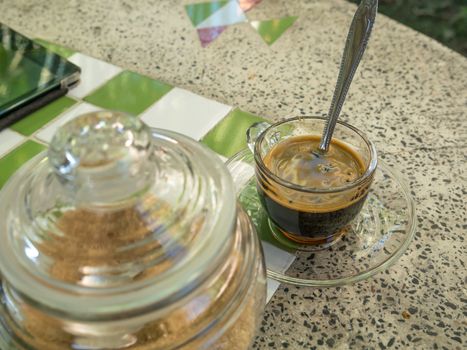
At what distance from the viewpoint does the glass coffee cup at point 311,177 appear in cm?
44

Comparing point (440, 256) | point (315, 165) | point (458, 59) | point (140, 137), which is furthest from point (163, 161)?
point (458, 59)

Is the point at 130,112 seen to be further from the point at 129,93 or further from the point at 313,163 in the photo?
the point at 313,163

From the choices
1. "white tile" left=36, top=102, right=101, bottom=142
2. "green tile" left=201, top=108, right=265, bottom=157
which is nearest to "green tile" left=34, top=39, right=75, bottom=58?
"white tile" left=36, top=102, right=101, bottom=142

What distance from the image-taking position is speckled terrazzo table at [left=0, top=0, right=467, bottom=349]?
0.44 m

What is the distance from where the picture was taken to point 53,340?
0.32 meters

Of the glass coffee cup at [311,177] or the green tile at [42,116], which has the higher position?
the glass coffee cup at [311,177]

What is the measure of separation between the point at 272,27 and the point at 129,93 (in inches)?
10.4

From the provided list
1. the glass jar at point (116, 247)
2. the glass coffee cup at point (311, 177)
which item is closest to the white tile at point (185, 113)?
the glass coffee cup at point (311, 177)

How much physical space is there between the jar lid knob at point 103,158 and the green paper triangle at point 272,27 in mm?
526

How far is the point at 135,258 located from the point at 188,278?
0.10ft

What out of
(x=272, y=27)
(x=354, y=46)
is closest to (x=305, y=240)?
(x=354, y=46)

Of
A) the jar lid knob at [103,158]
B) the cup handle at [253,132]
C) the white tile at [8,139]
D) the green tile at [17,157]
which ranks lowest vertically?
the green tile at [17,157]

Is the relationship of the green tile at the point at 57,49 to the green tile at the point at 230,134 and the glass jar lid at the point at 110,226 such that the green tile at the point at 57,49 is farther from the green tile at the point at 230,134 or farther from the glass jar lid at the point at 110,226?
the glass jar lid at the point at 110,226

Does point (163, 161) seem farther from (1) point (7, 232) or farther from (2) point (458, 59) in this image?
(2) point (458, 59)
